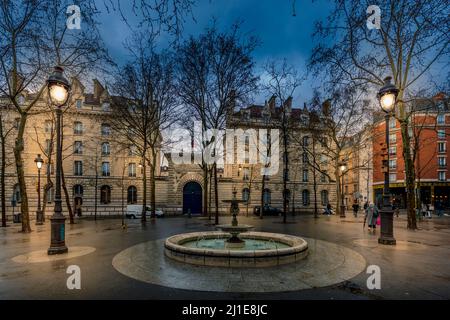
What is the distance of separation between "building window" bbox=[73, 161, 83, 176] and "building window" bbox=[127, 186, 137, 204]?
719 centimetres

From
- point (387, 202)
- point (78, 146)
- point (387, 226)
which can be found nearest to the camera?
point (387, 226)

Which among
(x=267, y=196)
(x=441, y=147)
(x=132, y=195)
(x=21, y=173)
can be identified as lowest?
(x=267, y=196)

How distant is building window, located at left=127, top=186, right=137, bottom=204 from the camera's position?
37438 mm

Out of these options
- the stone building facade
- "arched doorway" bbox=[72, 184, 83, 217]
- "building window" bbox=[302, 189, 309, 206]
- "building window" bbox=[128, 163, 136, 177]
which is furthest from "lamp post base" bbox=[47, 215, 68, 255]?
"building window" bbox=[302, 189, 309, 206]

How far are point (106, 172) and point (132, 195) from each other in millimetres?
5165

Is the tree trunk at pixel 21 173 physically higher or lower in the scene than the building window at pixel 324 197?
higher

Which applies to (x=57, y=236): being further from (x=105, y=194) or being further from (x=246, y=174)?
(x=246, y=174)

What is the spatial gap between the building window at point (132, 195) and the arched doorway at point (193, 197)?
7.31 meters

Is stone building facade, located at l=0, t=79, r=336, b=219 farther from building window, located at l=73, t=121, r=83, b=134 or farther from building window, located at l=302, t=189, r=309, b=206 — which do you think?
building window, located at l=302, t=189, r=309, b=206

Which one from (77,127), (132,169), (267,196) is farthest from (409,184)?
(77,127)

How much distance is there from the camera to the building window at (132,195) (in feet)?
123

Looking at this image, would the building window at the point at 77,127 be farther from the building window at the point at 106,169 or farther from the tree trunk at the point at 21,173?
the tree trunk at the point at 21,173

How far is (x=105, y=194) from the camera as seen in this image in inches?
1452

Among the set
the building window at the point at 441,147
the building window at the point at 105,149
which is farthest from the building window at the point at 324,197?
the building window at the point at 105,149
